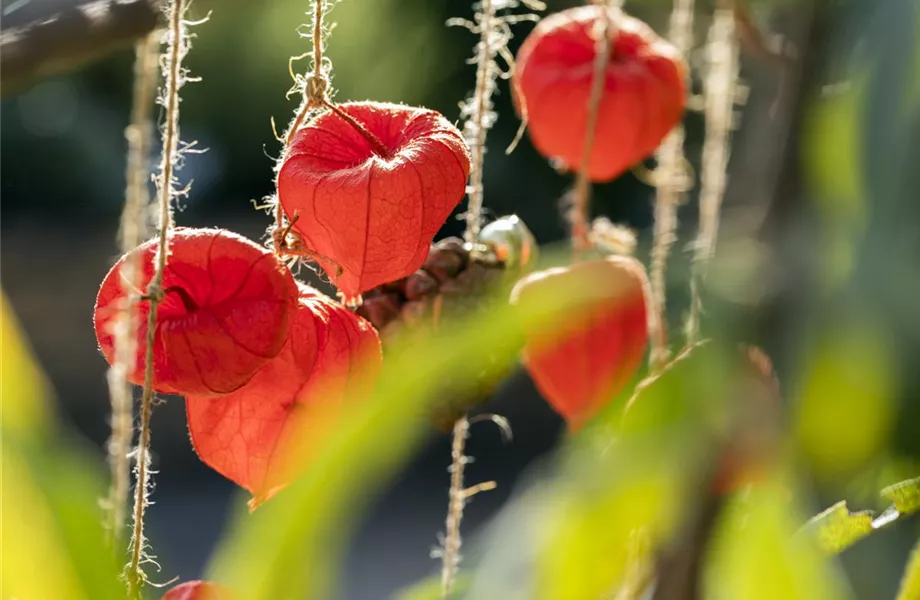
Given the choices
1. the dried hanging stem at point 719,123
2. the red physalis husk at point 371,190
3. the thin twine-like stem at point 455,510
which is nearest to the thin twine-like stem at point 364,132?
the red physalis husk at point 371,190

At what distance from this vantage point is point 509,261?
0.44m

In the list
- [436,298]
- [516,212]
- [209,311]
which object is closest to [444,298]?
[436,298]

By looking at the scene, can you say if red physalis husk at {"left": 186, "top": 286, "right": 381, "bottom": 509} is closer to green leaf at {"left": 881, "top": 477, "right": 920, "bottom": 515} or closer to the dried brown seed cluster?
the dried brown seed cluster

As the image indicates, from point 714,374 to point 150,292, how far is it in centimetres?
16

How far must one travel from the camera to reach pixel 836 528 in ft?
0.96

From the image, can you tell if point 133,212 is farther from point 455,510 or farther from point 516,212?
point 516,212

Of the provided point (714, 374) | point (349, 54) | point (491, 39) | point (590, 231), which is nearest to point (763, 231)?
point (714, 374)

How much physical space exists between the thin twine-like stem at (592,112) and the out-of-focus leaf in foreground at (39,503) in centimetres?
36

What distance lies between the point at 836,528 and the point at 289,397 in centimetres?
16

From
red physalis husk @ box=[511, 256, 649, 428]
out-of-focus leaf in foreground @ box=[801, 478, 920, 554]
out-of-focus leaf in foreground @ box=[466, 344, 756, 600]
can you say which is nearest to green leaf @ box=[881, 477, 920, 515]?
out-of-focus leaf in foreground @ box=[801, 478, 920, 554]

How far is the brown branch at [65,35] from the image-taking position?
29 cm

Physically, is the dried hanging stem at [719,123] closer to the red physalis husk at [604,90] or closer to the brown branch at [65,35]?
the red physalis husk at [604,90]

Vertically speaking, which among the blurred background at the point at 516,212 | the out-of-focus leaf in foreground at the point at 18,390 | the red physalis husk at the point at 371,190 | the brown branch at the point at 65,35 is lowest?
the blurred background at the point at 516,212

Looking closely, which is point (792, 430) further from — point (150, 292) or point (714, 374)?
point (150, 292)
